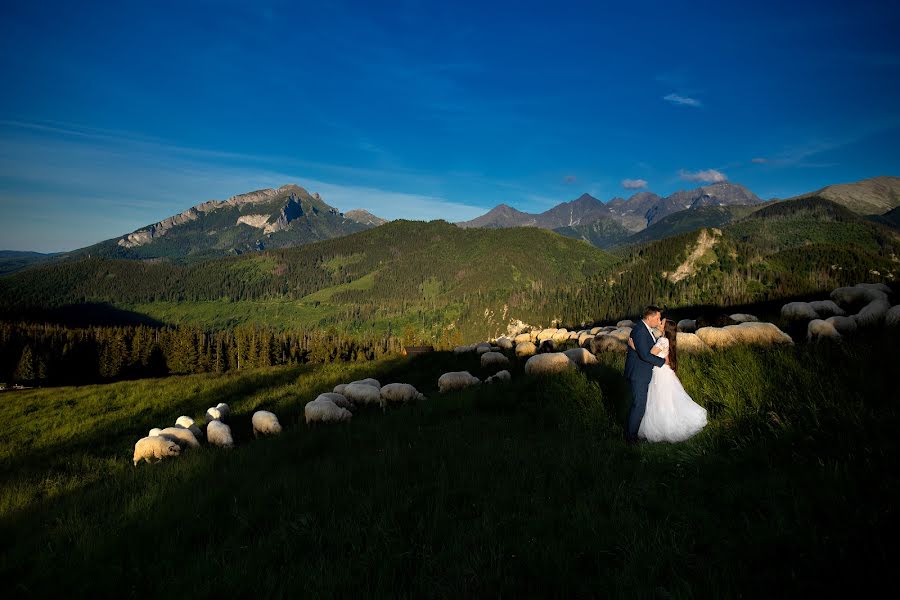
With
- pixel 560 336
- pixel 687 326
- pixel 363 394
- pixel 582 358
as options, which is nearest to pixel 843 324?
pixel 687 326

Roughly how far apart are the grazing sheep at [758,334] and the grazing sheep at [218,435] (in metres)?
15.5

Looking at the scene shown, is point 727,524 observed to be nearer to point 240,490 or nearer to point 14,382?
point 240,490

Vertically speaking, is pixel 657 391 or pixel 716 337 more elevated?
pixel 716 337

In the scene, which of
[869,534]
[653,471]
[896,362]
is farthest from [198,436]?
[896,362]

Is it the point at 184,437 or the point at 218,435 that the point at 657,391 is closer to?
the point at 218,435

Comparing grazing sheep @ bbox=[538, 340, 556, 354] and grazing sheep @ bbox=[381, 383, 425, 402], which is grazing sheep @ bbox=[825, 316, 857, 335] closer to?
grazing sheep @ bbox=[538, 340, 556, 354]

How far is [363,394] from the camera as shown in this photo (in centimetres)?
1370

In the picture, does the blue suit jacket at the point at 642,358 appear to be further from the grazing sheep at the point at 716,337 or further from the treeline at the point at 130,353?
the treeline at the point at 130,353

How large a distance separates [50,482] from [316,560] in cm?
978

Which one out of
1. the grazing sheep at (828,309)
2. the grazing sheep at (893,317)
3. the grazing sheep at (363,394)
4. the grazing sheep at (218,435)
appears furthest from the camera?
the grazing sheep at (828,309)

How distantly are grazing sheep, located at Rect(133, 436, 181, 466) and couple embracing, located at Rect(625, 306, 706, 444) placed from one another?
1104cm

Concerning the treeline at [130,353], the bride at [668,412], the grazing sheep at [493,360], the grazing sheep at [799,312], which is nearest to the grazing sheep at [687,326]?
the grazing sheep at [799,312]

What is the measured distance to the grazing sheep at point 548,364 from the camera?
44.2ft

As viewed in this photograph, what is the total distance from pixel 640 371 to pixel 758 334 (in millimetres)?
6397
